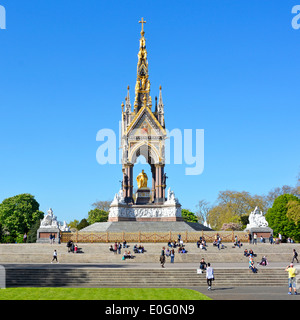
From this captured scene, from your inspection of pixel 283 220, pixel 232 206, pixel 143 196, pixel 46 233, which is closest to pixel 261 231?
pixel 143 196

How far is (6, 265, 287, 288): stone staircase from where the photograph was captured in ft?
78.3

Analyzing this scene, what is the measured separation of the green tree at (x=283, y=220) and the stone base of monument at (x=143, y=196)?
70.6ft

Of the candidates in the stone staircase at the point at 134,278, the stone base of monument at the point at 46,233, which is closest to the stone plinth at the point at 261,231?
the stone staircase at the point at 134,278

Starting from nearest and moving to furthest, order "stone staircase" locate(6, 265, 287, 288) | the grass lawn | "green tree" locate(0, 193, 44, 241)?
the grass lawn < "stone staircase" locate(6, 265, 287, 288) < "green tree" locate(0, 193, 44, 241)

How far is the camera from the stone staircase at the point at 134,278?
2386 cm

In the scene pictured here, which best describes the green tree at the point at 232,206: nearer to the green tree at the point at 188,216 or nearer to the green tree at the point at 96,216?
the green tree at the point at 188,216

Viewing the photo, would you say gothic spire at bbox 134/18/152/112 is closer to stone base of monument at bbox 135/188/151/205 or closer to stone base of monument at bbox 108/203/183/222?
stone base of monument at bbox 135/188/151/205

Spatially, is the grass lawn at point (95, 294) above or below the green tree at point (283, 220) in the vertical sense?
below

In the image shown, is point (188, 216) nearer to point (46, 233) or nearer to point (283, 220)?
point (283, 220)

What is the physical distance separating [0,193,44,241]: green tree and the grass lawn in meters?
49.2

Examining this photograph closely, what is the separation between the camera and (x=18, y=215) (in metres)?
68.8

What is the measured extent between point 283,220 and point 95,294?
50542 mm

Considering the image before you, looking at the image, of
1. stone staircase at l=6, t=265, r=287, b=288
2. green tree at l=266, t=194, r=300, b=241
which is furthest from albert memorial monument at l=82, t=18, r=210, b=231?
stone staircase at l=6, t=265, r=287, b=288
